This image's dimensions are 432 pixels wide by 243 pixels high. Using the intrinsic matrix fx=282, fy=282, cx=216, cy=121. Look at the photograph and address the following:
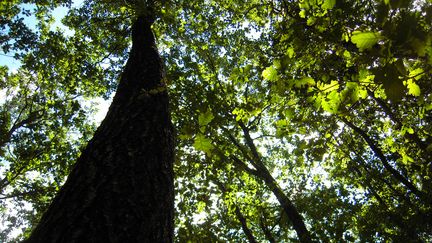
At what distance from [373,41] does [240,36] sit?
36.4ft

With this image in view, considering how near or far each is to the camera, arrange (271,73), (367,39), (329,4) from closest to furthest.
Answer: (367,39) < (329,4) < (271,73)

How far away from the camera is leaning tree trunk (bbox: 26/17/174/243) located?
1576 mm

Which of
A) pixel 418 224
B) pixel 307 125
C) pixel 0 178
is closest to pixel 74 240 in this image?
pixel 307 125

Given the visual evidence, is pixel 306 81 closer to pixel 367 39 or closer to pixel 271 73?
pixel 271 73

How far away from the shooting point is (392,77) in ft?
3.91

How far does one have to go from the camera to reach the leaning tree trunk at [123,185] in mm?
1576

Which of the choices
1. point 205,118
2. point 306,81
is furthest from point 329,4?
point 205,118

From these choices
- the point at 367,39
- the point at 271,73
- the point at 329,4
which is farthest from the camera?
the point at 271,73

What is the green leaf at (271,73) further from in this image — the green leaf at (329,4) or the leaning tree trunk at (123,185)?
the leaning tree trunk at (123,185)

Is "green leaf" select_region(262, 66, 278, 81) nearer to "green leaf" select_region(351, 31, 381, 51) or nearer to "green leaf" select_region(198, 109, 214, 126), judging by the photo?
"green leaf" select_region(198, 109, 214, 126)

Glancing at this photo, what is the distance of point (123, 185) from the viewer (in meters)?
1.90

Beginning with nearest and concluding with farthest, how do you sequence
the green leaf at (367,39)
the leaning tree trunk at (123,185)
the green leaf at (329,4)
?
the green leaf at (367,39) < the leaning tree trunk at (123,185) < the green leaf at (329,4)

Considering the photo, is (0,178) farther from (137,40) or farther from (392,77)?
(392,77)

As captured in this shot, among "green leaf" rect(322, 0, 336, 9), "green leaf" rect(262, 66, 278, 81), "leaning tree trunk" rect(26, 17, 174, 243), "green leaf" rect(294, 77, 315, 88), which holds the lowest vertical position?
"leaning tree trunk" rect(26, 17, 174, 243)
